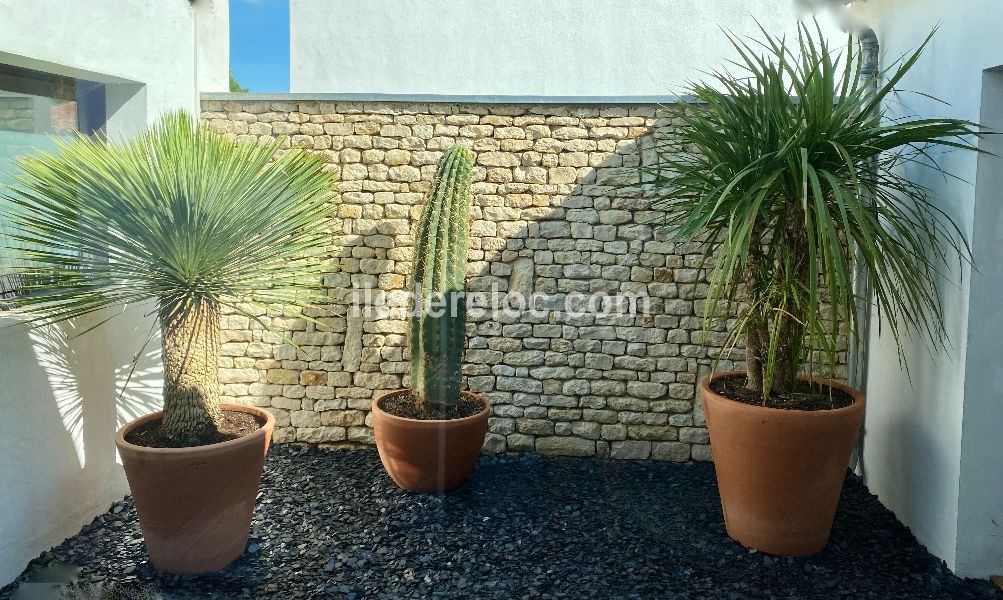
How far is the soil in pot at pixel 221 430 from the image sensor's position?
106 inches

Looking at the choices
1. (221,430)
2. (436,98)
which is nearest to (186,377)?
(221,430)

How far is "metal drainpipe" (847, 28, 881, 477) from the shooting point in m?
3.53

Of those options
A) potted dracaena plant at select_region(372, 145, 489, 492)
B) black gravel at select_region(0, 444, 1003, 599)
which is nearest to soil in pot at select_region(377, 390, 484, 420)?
potted dracaena plant at select_region(372, 145, 489, 492)

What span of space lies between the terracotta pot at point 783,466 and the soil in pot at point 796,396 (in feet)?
0.25

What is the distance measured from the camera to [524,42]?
7.49m

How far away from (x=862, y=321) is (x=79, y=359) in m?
3.94

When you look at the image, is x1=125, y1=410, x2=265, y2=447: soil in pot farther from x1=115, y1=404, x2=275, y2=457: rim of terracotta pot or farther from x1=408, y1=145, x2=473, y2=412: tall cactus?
x1=408, y1=145, x2=473, y2=412: tall cactus

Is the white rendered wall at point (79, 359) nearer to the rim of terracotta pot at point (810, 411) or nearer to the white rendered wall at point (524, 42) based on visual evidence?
the rim of terracotta pot at point (810, 411)

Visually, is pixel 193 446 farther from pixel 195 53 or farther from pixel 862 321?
pixel 862 321

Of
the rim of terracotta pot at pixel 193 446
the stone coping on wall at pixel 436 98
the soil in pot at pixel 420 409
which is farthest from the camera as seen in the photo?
the stone coping on wall at pixel 436 98

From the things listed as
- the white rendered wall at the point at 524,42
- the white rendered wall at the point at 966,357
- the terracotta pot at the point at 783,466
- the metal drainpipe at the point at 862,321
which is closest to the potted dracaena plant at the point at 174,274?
the terracotta pot at the point at 783,466

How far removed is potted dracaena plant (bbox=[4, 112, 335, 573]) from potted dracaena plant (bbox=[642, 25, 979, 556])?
184 cm

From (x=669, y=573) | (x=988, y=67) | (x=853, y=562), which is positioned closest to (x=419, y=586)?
(x=669, y=573)

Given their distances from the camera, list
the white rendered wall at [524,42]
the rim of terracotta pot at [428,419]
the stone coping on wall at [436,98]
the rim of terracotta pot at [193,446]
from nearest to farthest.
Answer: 1. the rim of terracotta pot at [193,446]
2. the rim of terracotta pot at [428,419]
3. the stone coping on wall at [436,98]
4. the white rendered wall at [524,42]
